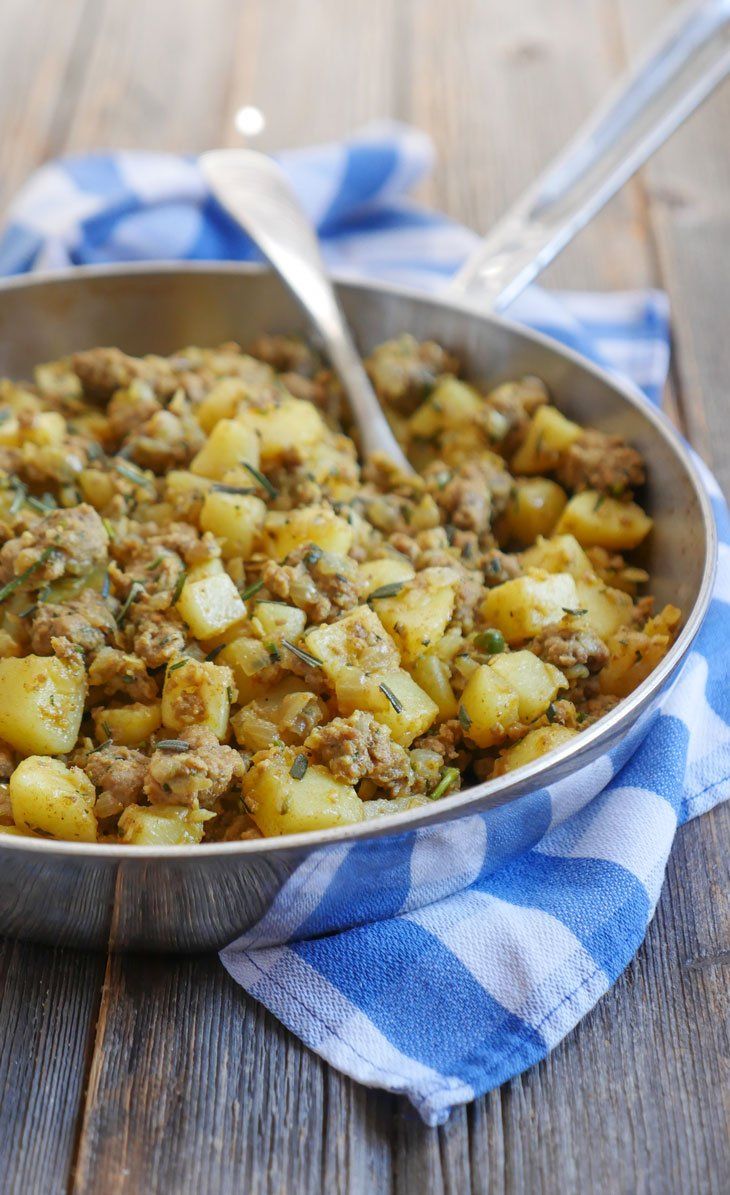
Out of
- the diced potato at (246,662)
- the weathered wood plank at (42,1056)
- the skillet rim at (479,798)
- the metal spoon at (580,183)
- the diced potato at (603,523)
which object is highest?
the metal spoon at (580,183)

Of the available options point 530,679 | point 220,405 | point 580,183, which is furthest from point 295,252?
point 530,679

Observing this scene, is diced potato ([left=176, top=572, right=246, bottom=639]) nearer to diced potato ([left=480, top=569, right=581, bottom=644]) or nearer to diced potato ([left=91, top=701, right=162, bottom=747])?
diced potato ([left=91, top=701, right=162, bottom=747])

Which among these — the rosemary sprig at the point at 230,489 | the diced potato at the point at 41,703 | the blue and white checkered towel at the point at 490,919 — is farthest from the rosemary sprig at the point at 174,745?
the rosemary sprig at the point at 230,489

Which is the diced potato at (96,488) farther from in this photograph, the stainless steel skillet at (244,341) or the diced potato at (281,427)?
the stainless steel skillet at (244,341)

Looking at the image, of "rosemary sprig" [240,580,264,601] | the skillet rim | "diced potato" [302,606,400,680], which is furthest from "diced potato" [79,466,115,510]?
the skillet rim

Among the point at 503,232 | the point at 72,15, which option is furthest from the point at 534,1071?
the point at 72,15

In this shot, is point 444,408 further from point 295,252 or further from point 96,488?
point 96,488
